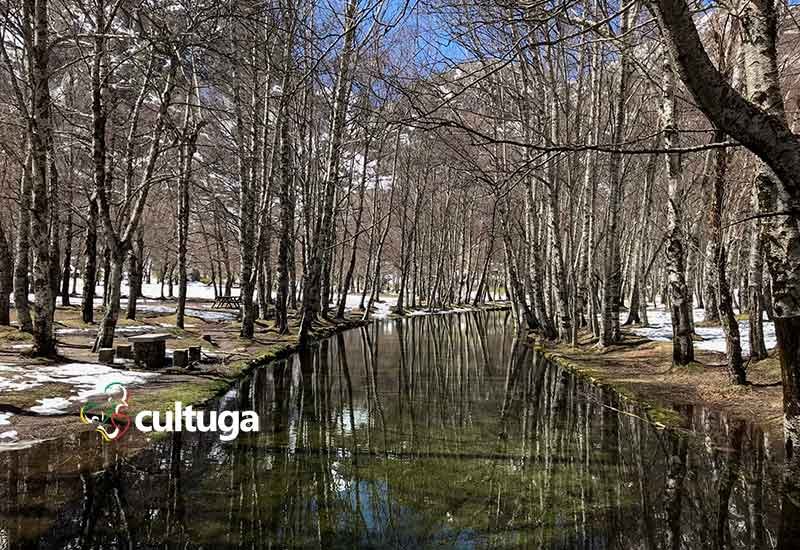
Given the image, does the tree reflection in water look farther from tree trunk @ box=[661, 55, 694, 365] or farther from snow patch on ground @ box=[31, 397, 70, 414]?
tree trunk @ box=[661, 55, 694, 365]

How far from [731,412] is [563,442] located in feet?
10.2

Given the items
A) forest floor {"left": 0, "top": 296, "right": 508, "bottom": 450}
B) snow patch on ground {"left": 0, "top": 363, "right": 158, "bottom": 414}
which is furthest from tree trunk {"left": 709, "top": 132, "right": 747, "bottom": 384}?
snow patch on ground {"left": 0, "top": 363, "right": 158, "bottom": 414}

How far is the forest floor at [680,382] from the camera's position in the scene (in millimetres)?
7988

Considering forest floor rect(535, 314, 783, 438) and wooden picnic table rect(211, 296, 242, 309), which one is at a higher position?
Answer: wooden picnic table rect(211, 296, 242, 309)

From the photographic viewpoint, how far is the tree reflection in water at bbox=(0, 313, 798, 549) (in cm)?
427

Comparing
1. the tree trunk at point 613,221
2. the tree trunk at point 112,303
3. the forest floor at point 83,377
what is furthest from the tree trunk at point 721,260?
the tree trunk at point 112,303

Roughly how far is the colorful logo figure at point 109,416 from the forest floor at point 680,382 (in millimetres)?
7674

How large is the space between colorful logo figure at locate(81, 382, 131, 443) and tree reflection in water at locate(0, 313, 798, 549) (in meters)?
0.42

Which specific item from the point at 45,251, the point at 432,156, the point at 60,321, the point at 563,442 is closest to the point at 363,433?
the point at 563,442

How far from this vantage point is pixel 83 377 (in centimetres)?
916

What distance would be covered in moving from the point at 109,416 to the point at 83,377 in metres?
2.44

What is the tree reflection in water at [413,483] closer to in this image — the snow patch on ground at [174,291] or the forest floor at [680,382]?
the forest floor at [680,382]

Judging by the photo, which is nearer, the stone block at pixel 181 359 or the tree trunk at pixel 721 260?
the tree trunk at pixel 721 260

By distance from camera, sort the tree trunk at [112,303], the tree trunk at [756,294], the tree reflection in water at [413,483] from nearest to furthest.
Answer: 1. the tree reflection in water at [413,483]
2. the tree trunk at [756,294]
3. the tree trunk at [112,303]
